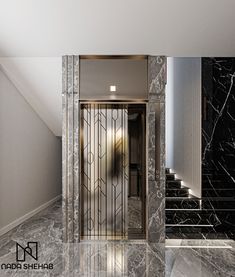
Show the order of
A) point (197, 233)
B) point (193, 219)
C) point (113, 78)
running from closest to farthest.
→ point (113, 78), point (197, 233), point (193, 219)

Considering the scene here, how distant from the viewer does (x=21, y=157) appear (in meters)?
4.34

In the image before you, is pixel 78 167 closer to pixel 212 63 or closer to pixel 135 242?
pixel 135 242

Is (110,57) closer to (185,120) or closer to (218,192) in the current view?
(185,120)

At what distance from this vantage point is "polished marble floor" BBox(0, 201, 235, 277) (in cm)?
272

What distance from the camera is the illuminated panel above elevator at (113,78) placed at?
355cm

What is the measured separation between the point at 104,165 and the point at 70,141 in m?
0.63

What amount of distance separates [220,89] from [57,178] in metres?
4.26

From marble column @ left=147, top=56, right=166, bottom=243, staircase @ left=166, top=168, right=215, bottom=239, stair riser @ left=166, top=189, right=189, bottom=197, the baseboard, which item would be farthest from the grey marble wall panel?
the baseboard

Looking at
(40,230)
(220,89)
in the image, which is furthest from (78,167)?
(220,89)

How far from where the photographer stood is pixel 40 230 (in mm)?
4016

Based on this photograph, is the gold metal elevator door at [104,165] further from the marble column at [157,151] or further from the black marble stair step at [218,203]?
the black marble stair step at [218,203]

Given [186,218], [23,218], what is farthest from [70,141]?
[186,218]

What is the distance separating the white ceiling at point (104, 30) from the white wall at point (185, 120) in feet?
2.06

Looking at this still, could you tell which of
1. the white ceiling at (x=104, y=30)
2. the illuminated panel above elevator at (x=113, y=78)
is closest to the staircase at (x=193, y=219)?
the illuminated panel above elevator at (x=113, y=78)
